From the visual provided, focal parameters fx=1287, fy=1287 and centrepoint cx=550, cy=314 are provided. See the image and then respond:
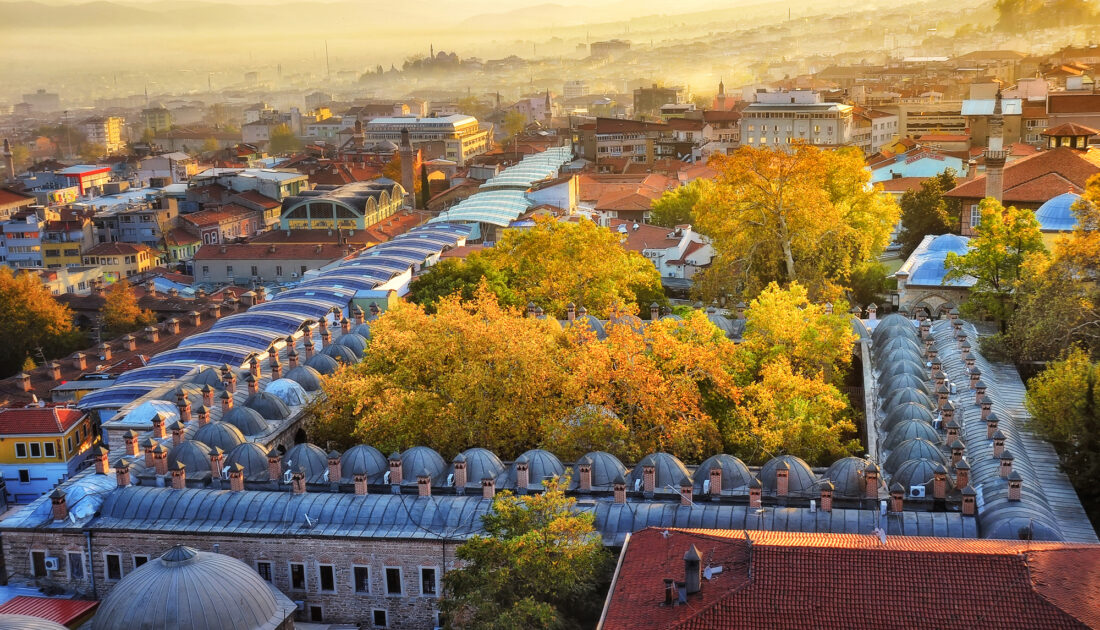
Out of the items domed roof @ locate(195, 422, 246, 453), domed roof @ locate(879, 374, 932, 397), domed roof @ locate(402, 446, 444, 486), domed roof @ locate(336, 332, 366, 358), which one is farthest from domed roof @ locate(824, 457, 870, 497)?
domed roof @ locate(336, 332, 366, 358)

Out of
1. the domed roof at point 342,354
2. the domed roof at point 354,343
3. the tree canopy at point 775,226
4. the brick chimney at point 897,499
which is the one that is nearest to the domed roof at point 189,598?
the brick chimney at point 897,499

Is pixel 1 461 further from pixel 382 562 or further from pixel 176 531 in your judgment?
pixel 382 562

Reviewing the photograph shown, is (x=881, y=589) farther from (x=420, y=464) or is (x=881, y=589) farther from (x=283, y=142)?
(x=283, y=142)

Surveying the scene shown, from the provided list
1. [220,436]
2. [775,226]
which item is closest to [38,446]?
[220,436]

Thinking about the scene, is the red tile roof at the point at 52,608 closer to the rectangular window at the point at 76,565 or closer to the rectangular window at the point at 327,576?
the rectangular window at the point at 76,565

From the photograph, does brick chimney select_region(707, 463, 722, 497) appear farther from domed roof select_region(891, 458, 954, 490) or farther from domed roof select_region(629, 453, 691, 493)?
domed roof select_region(891, 458, 954, 490)

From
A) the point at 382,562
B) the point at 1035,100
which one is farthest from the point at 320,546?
the point at 1035,100
